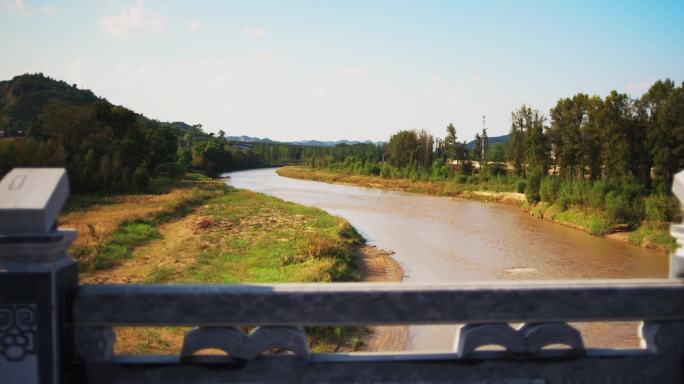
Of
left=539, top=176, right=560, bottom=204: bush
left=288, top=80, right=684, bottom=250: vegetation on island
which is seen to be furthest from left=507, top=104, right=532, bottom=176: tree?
left=539, top=176, right=560, bottom=204: bush

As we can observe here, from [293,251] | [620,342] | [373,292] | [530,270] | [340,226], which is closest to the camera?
[373,292]

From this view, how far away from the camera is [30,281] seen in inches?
99.7

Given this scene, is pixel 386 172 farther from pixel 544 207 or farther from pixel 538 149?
pixel 544 207

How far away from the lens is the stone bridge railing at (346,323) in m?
2.68

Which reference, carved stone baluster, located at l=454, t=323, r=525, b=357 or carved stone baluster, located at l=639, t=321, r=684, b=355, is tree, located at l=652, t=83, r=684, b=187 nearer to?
carved stone baluster, located at l=639, t=321, r=684, b=355

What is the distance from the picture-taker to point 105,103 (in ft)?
136

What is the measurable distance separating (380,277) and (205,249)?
6.09 m

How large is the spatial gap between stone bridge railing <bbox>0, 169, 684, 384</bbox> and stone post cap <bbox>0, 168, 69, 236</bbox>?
0.01 m

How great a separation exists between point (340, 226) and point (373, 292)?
18842mm

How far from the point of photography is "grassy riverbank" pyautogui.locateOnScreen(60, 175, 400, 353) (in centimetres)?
970

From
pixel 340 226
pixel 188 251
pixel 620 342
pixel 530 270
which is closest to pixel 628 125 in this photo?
pixel 530 270

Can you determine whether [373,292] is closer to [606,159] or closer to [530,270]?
[530,270]

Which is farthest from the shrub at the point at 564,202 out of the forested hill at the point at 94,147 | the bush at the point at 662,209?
the forested hill at the point at 94,147

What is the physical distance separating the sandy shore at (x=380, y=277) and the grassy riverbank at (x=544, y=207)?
11.8 metres
